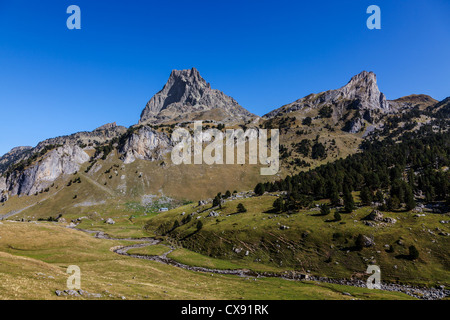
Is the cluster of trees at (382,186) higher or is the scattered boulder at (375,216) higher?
the cluster of trees at (382,186)

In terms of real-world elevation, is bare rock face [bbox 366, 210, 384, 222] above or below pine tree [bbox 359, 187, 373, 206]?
below

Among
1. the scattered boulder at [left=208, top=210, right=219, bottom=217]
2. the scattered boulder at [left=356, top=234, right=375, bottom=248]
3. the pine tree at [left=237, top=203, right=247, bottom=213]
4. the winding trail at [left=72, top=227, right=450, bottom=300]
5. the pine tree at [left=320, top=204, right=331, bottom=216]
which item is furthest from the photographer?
the scattered boulder at [left=208, top=210, right=219, bottom=217]

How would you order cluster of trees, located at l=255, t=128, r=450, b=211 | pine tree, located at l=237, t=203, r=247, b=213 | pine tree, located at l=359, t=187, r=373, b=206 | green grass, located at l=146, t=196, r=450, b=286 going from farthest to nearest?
pine tree, located at l=237, t=203, r=247, b=213
pine tree, located at l=359, t=187, r=373, b=206
cluster of trees, located at l=255, t=128, r=450, b=211
green grass, located at l=146, t=196, r=450, b=286

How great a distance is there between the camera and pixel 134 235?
4781 inches

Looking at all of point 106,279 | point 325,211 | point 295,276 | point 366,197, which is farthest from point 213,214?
point 366,197

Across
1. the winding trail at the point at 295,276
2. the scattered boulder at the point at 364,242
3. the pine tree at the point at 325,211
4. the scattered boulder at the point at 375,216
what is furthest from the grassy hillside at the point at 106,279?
the pine tree at the point at 325,211

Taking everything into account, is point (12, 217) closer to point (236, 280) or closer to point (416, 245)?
point (236, 280)

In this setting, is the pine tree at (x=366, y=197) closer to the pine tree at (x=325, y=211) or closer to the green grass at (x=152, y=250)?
the pine tree at (x=325, y=211)

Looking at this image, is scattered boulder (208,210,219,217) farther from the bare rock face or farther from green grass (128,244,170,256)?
the bare rock face

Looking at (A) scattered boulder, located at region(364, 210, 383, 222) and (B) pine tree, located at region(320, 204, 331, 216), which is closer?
(A) scattered boulder, located at region(364, 210, 383, 222)

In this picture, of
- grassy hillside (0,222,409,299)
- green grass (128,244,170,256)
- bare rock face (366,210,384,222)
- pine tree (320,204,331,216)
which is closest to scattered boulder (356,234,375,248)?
bare rock face (366,210,384,222)
